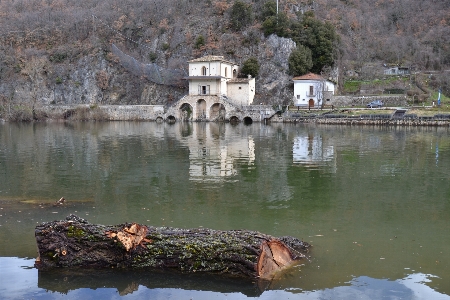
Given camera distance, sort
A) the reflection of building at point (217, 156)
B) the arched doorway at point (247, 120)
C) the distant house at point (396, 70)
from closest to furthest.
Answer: the reflection of building at point (217, 156), the arched doorway at point (247, 120), the distant house at point (396, 70)

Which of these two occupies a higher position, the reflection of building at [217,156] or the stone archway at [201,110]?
the stone archway at [201,110]

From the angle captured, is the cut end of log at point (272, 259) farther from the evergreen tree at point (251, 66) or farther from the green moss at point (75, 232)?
the evergreen tree at point (251, 66)

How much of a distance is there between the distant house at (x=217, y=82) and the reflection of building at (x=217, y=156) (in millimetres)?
33161

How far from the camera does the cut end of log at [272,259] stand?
9.80 m

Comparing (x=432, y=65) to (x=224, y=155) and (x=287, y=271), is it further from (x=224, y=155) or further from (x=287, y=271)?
(x=287, y=271)

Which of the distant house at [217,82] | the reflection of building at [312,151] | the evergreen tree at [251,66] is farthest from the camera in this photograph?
the evergreen tree at [251,66]

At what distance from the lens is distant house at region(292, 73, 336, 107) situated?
7050cm

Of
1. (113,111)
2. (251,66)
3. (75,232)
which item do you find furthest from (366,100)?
(75,232)

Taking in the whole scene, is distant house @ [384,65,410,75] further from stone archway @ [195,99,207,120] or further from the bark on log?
the bark on log

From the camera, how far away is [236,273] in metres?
9.75

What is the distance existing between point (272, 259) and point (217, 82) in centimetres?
6475

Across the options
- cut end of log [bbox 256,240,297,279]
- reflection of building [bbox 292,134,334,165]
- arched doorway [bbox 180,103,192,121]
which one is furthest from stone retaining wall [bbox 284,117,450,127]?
cut end of log [bbox 256,240,297,279]

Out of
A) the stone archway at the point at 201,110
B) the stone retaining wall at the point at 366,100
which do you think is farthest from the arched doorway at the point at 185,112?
the stone retaining wall at the point at 366,100

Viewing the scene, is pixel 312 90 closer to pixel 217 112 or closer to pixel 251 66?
pixel 251 66
